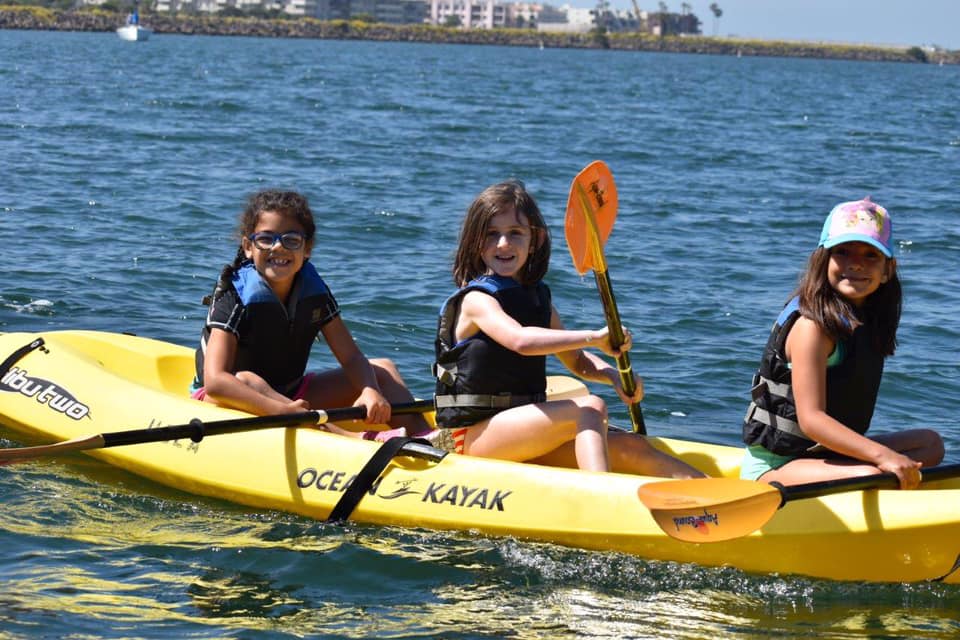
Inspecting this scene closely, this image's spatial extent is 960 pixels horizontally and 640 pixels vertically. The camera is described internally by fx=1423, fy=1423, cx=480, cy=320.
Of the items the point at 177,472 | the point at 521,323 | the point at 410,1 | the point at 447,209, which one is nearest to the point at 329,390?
the point at 177,472

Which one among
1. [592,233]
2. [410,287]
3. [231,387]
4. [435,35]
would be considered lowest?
[410,287]

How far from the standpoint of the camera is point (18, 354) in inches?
239

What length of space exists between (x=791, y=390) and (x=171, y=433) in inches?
82.5

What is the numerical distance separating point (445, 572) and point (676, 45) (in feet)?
372

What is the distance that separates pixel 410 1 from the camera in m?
156

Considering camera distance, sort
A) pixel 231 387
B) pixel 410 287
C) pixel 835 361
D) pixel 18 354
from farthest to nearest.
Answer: pixel 410 287 → pixel 18 354 → pixel 231 387 → pixel 835 361

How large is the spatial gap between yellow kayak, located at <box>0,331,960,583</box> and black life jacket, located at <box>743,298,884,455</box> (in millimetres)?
230

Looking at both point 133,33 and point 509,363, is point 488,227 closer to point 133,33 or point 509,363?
point 509,363

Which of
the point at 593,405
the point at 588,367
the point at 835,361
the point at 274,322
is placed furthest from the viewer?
the point at 274,322

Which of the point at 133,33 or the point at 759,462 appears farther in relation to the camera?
the point at 133,33

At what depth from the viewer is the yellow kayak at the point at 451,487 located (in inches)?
170

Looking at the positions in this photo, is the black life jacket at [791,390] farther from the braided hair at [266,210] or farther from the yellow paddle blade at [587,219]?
the braided hair at [266,210]

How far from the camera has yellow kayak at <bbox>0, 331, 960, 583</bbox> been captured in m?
4.33

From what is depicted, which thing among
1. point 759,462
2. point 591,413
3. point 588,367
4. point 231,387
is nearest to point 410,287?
point 231,387
